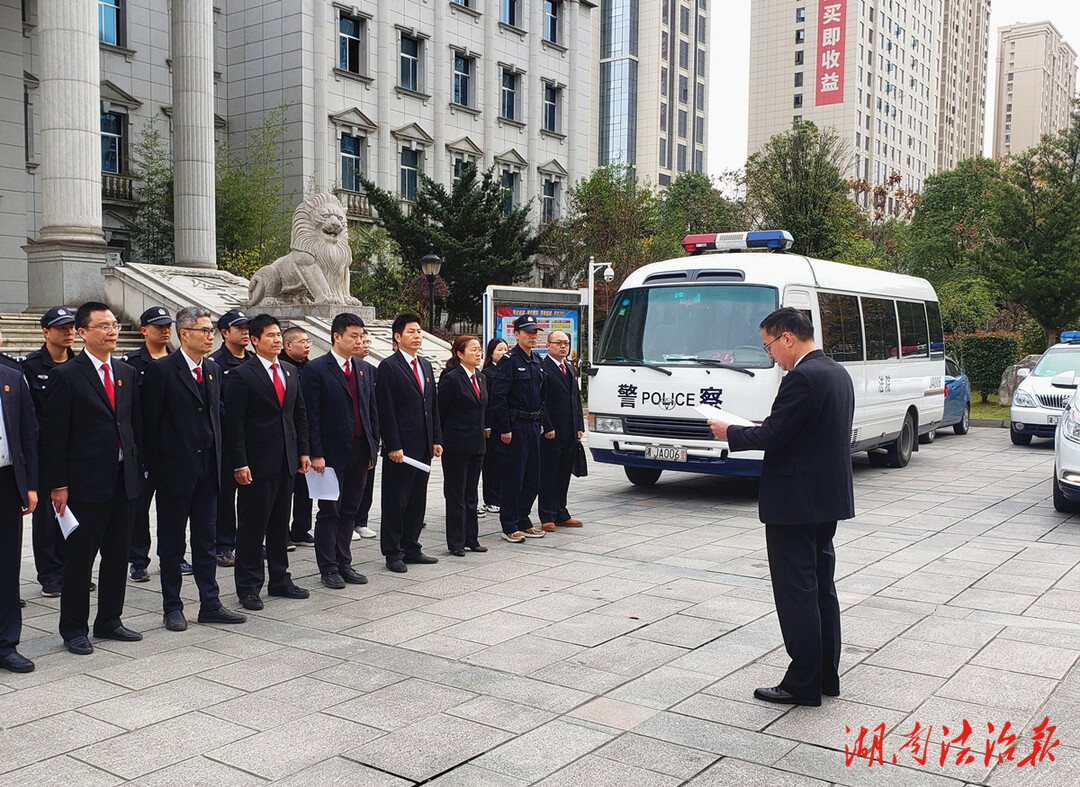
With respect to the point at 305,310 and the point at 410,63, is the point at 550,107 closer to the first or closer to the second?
the point at 410,63

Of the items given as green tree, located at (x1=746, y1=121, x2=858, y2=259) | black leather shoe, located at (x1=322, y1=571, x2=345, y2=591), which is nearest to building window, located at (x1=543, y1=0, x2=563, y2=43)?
green tree, located at (x1=746, y1=121, x2=858, y2=259)

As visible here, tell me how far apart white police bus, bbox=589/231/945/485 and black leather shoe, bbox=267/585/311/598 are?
16.7 ft

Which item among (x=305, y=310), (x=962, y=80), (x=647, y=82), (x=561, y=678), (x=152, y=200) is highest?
(x=962, y=80)

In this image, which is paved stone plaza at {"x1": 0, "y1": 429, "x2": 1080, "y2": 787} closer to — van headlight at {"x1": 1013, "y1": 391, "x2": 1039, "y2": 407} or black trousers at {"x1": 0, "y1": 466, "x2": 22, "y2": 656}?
black trousers at {"x1": 0, "y1": 466, "x2": 22, "y2": 656}

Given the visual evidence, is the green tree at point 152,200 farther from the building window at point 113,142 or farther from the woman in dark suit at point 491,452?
the woman in dark suit at point 491,452

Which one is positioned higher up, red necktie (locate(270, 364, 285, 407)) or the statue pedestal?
the statue pedestal

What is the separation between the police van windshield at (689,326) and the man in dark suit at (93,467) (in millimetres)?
6722

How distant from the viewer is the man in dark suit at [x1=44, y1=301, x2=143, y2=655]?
5.58 meters

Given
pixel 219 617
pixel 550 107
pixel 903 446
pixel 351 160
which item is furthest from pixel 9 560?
pixel 550 107

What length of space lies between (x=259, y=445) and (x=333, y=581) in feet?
4.10

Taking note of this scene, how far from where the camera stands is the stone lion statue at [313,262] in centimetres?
1997

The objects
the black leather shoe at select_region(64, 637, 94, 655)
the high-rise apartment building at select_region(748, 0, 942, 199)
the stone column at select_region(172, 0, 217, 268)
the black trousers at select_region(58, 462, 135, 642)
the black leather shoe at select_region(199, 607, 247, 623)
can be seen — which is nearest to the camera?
the black leather shoe at select_region(64, 637, 94, 655)

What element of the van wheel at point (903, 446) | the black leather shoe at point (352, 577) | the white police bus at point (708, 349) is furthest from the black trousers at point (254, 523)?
the van wheel at point (903, 446)

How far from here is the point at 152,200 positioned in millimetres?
30281
